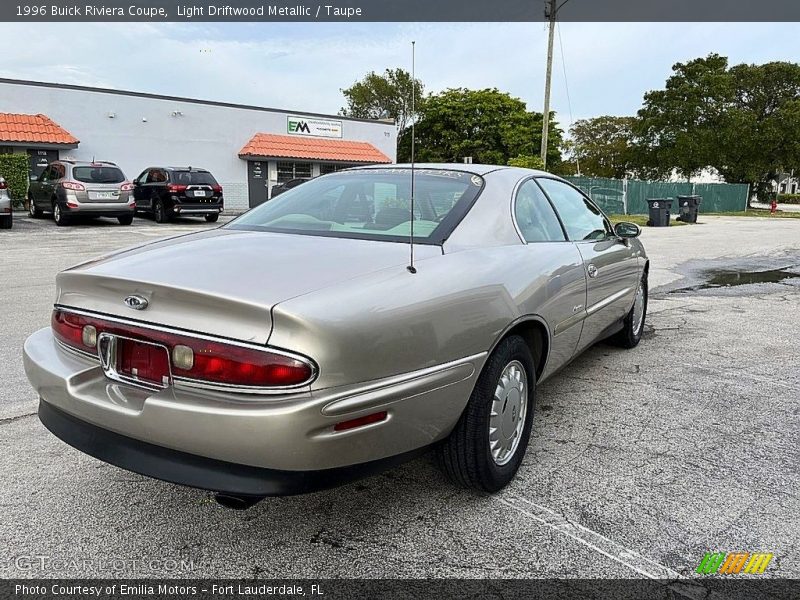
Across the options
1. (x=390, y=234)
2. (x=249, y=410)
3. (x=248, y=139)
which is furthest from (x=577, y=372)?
(x=248, y=139)

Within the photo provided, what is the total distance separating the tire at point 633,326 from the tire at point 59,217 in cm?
1584

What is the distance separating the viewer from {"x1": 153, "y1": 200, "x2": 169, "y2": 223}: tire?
1894 centimetres

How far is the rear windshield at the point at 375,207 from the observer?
9.47 ft

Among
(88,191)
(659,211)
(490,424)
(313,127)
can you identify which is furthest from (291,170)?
(490,424)

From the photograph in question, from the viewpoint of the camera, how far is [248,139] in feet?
91.1

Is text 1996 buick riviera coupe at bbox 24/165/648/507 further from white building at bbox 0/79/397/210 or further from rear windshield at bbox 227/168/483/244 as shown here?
white building at bbox 0/79/397/210

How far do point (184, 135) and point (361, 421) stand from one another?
2619 centimetres

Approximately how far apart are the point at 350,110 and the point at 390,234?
62.4 metres

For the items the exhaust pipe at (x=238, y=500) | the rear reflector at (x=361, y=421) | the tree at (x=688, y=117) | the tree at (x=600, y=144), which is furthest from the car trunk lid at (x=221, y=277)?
the tree at (x=600, y=144)

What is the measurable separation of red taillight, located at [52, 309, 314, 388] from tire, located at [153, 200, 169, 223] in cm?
1809

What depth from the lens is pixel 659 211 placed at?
901 inches

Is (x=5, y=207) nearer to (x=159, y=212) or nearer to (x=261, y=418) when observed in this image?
(x=159, y=212)

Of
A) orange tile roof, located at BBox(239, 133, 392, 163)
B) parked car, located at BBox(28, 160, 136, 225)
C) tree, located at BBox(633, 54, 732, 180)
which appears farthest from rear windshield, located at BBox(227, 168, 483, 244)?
tree, located at BBox(633, 54, 732, 180)

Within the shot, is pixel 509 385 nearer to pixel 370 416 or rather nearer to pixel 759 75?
pixel 370 416
